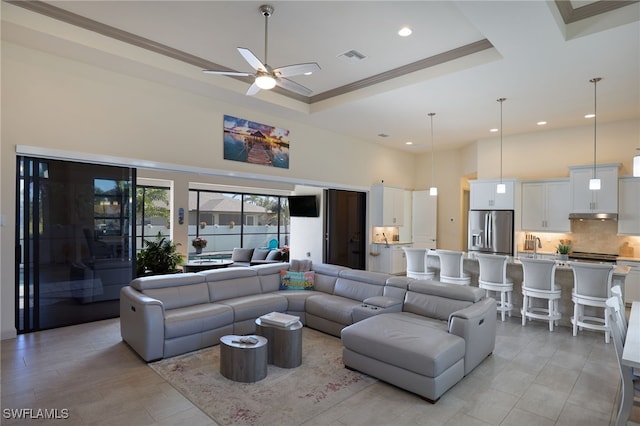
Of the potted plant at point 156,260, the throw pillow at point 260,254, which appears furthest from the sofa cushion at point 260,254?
the potted plant at point 156,260

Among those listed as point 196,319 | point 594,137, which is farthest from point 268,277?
point 594,137

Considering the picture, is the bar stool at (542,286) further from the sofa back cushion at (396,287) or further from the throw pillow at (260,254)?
the throw pillow at (260,254)

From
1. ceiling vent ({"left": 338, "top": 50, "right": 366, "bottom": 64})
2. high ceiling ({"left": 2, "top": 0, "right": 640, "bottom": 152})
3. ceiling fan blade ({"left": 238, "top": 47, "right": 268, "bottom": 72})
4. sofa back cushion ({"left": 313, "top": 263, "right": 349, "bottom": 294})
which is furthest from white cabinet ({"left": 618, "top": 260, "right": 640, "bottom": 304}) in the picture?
ceiling fan blade ({"left": 238, "top": 47, "right": 268, "bottom": 72})

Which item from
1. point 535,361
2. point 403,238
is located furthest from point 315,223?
point 535,361

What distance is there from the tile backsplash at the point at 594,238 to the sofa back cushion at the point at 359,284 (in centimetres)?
465

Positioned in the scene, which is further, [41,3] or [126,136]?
[126,136]

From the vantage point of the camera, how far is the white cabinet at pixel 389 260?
8.66 m

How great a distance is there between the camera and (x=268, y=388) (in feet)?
10.3

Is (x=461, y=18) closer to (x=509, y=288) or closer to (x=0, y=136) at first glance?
(x=509, y=288)

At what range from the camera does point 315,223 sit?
29.8 feet

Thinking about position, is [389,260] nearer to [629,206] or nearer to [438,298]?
[438,298]

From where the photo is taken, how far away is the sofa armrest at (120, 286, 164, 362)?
3.60 metres

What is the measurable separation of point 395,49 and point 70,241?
5050 millimetres

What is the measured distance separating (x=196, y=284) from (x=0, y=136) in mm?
2821
